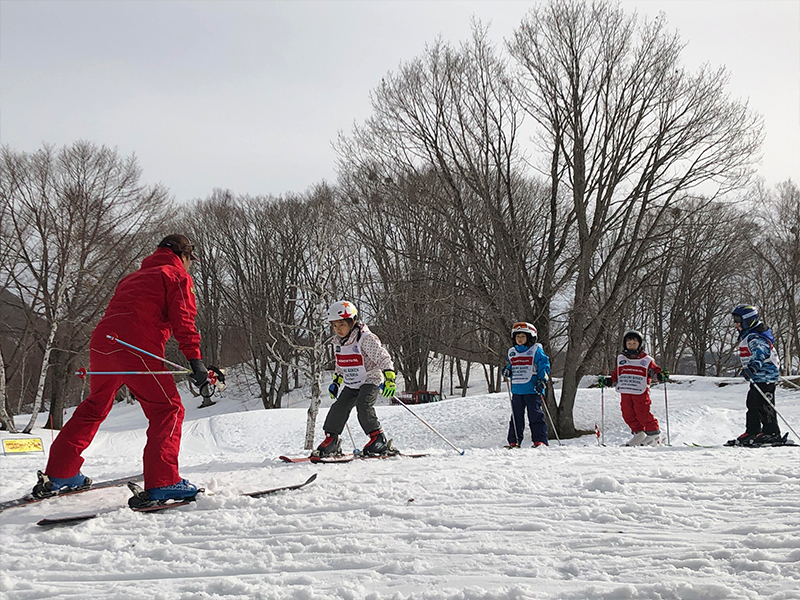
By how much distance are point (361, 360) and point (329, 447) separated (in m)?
1.00

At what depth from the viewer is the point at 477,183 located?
1534 centimetres

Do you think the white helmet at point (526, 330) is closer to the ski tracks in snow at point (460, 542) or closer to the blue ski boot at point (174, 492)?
the ski tracks in snow at point (460, 542)

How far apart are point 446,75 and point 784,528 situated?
13.8m

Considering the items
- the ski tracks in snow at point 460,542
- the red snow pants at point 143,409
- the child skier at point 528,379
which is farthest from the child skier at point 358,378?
the child skier at point 528,379

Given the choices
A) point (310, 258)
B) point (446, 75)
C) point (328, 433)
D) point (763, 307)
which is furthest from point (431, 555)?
point (763, 307)

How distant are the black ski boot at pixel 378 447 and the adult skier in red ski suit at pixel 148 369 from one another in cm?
244

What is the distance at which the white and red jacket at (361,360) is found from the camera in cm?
670

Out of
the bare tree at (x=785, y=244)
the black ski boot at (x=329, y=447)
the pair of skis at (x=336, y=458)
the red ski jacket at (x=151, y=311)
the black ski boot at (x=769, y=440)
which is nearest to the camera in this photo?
the red ski jacket at (x=151, y=311)

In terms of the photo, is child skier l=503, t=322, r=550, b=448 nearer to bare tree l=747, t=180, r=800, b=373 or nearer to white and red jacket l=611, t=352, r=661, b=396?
white and red jacket l=611, t=352, r=661, b=396

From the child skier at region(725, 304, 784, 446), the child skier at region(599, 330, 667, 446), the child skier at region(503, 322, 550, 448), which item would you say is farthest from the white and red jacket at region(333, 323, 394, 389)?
the child skier at region(725, 304, 784, 446)

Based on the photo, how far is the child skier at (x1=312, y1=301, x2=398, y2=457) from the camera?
6.54 metres

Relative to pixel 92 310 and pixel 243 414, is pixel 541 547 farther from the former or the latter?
pixel 92 310

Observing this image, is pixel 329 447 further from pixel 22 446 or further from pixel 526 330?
pixel 22 446

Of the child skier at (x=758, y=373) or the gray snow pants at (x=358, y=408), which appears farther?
the child skier at (x=758, y=373)
